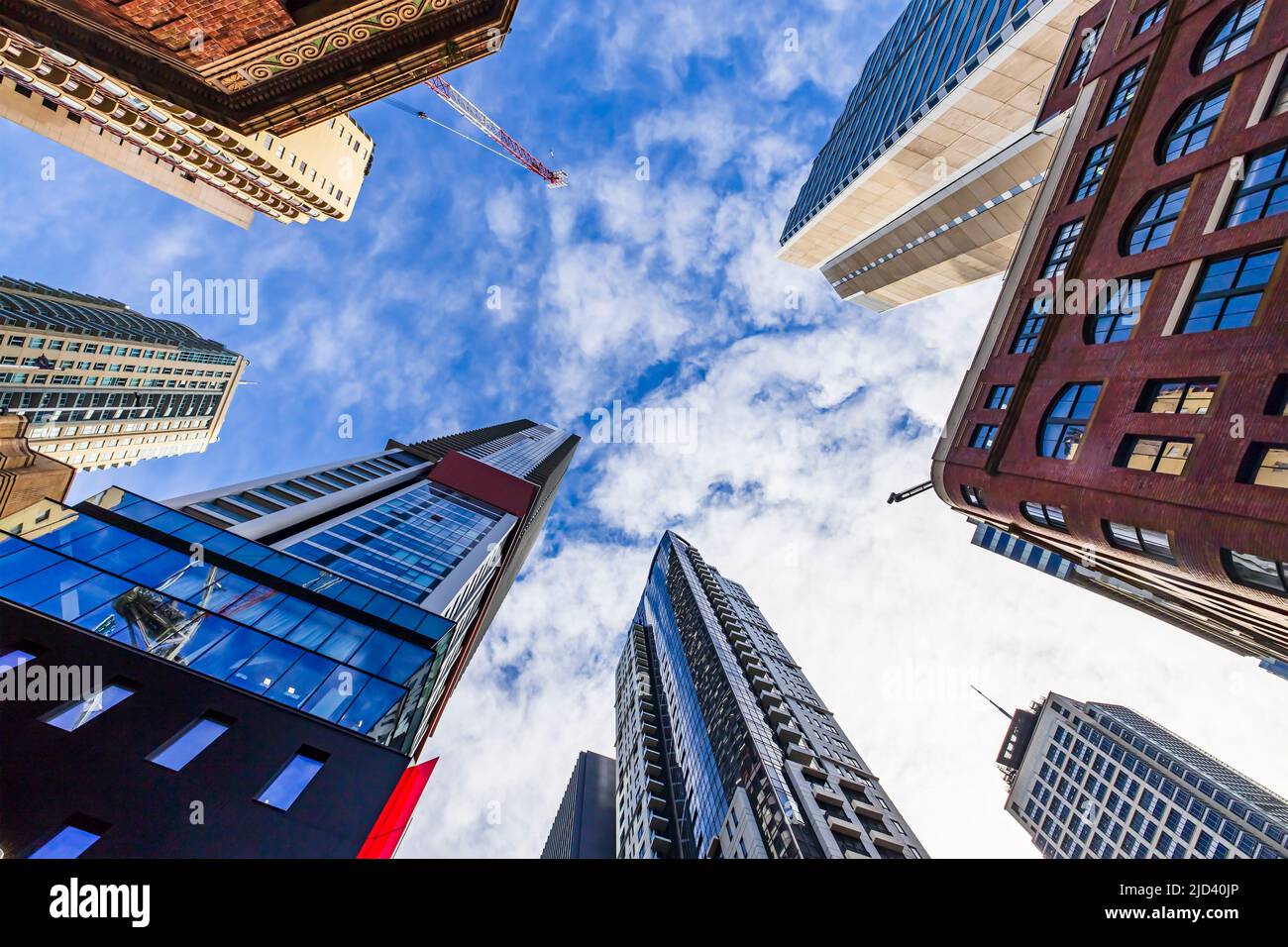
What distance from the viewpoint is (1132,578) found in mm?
32469

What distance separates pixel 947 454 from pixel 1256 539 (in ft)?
53.5

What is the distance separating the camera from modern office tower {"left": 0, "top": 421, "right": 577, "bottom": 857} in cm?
1216

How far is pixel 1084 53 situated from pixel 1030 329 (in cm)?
2037

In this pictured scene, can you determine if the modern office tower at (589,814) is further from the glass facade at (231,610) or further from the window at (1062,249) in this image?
the window at (1062,249)

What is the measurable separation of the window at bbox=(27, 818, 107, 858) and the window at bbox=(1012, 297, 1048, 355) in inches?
1511

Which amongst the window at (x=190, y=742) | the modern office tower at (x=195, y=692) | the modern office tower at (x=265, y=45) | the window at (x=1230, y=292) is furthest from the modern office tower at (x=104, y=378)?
the window at (x=1230, y=292)

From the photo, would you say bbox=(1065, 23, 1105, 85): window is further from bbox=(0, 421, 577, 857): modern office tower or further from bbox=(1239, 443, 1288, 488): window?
bbox=(0, 421, 577, 857): modern office tower

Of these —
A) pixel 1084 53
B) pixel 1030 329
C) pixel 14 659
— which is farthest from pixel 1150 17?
pixel 14 659

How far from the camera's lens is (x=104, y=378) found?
82.6 metres

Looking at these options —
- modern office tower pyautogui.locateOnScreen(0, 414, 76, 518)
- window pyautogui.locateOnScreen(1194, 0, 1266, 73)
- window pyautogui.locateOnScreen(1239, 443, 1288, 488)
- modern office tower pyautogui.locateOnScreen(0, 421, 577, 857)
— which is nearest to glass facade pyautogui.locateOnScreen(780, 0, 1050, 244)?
window pyautogui.locateOnScreen(1194, 0, 1266, 73)

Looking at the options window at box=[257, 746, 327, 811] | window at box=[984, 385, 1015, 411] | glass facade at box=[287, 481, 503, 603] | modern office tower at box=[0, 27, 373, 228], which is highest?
modern office tower at box=[0, 27, 373, 228]

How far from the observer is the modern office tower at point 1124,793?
239ft

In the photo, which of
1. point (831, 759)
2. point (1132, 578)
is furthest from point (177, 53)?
point (831, 759)
